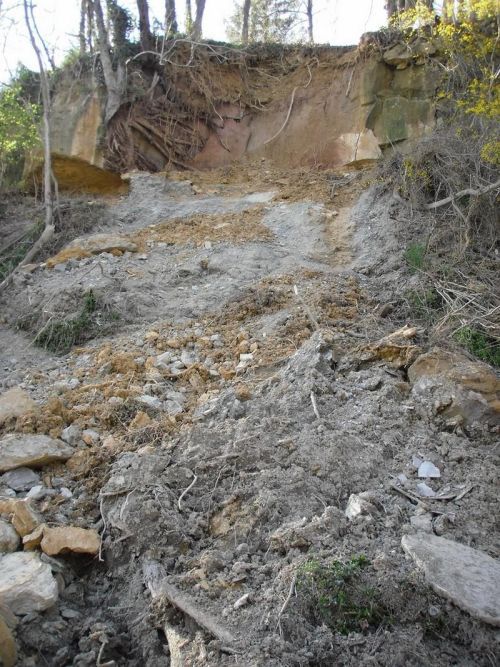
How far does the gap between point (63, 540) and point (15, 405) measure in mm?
1435

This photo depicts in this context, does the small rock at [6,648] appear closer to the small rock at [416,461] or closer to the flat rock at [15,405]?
the flat rock at [15,405]

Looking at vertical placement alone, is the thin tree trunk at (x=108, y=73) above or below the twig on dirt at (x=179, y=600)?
above

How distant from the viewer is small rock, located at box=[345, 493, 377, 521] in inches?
116

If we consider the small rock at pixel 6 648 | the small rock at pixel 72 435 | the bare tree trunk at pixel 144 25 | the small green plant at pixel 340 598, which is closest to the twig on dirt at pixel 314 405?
the small green plant at pixel 340 598

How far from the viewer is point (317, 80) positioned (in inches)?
411

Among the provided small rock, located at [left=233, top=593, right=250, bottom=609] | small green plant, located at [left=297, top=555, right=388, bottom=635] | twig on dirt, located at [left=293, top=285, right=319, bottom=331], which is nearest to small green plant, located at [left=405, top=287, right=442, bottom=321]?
twig on dirt, located at [left=293, top=285, right=319, bottom=331]

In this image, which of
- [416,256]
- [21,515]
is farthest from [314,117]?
[21,515]

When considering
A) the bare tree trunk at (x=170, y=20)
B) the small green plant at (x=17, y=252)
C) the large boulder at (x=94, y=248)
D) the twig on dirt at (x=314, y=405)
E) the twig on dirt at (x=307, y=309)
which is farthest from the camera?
the bare tree trunk at (x=170, y=20)

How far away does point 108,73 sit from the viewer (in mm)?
9750

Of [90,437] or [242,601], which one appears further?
[90,437]

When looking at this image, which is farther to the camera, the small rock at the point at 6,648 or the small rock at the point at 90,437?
the small rock at the point at 90,437

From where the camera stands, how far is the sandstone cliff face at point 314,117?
957cm

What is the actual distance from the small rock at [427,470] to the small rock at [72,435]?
2139mm

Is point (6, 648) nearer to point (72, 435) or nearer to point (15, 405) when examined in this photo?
point (72, 435)
